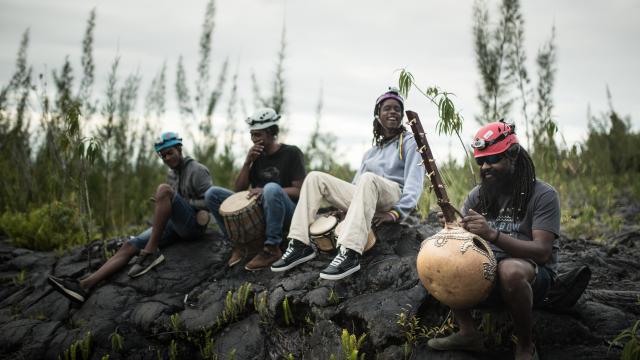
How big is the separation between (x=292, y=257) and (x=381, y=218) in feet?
3.04

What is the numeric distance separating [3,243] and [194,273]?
11.5 ft

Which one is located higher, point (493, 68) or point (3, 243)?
point (493, 68)

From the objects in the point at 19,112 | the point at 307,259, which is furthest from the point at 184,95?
the point at 307,259

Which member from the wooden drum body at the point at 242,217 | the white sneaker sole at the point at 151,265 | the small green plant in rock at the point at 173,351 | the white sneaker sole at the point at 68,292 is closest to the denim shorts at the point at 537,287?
the wooden drum body at the point at 242,217

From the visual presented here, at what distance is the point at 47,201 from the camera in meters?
7.56

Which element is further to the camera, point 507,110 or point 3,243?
point 3,243

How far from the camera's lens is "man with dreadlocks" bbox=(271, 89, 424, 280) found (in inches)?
161

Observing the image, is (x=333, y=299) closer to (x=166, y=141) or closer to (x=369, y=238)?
(x=369, y=238)

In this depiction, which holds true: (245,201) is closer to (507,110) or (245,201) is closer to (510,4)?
(507,110)

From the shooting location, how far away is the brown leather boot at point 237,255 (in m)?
5.38

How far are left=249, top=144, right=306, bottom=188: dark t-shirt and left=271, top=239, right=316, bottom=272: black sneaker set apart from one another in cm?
94

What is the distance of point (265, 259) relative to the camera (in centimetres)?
507

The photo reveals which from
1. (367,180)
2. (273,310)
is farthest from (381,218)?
(273,310)

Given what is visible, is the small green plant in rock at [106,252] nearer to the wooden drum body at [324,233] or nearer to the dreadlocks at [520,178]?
the wooden drum body at [324,233]
